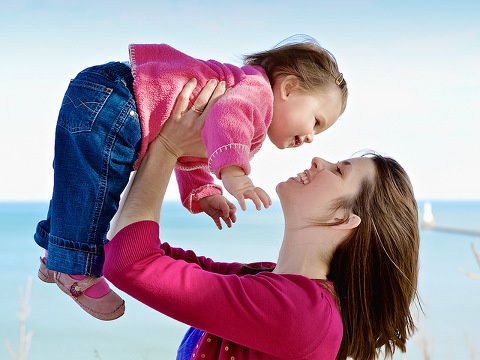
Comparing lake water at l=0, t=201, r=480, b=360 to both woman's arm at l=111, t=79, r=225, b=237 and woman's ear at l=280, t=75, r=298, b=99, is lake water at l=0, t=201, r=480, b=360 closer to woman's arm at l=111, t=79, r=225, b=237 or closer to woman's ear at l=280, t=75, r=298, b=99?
woman's ear at l=280, t=75, r=298, b=99

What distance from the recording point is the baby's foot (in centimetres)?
154

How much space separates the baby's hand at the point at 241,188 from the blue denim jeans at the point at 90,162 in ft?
0.83

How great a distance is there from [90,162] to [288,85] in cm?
60

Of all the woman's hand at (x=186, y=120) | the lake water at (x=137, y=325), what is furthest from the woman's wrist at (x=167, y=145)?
the lake water at (x=137, y=325)

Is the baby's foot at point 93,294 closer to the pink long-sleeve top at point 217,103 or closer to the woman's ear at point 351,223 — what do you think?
the pink long-sleeve top at point 217,103

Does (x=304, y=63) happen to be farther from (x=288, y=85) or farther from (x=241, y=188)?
(x=241, y=188)

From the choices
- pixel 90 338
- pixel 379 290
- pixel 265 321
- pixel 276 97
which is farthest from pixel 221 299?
pixel 90 338

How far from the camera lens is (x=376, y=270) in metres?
1.64

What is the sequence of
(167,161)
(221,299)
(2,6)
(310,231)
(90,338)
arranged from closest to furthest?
1. (221,299)
2. (167,161)
3. (310,231)
4. (90,338)
5. (2,6)

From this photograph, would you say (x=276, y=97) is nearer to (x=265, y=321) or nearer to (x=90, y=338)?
(x=265, y=321)

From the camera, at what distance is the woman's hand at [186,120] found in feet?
4.95

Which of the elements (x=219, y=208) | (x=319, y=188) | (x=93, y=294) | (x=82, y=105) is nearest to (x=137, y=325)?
(x=219, y=208)

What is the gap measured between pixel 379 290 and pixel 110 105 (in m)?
0.83

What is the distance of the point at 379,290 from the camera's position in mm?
1646
